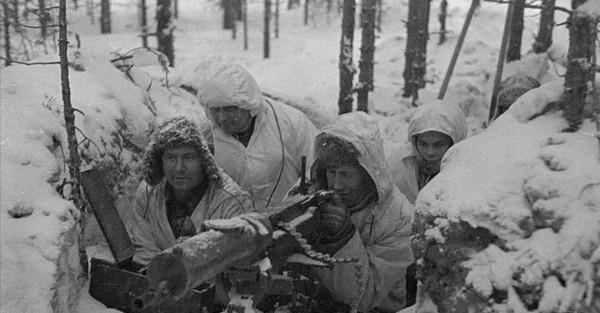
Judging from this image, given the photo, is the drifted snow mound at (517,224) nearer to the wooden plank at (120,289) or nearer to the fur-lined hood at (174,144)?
the wooden plank at (120,289)

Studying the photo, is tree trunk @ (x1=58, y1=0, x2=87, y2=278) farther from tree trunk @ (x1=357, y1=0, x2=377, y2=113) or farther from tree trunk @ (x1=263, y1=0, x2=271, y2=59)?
tree trunk @ (x1=263, y1=0, x2=271, y2=59)

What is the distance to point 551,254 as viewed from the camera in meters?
2.24

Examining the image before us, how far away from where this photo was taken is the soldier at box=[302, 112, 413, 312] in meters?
3.41

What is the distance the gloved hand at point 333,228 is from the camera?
3.04 meters

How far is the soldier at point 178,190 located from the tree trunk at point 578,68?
2.05m

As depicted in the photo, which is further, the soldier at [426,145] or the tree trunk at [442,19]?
the tree trunk at [442,19]

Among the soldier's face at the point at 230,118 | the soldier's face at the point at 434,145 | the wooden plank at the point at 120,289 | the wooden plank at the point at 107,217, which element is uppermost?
the soldier's face at the point at 230,118

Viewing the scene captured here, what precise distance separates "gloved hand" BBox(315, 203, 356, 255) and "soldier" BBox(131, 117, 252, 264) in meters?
0.81

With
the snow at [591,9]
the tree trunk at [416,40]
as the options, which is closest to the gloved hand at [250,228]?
the snow at [591,9]

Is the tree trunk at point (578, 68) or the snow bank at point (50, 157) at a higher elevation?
the tree trunk at point (578, 68)

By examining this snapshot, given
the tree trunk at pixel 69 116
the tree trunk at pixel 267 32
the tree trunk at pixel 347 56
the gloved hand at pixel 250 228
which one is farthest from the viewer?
the tree trunk at pixel 267 32

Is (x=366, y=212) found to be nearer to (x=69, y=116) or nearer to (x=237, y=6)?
(x=69, y=116)

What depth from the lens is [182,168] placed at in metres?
3.69

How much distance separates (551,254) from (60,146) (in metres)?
3.32
